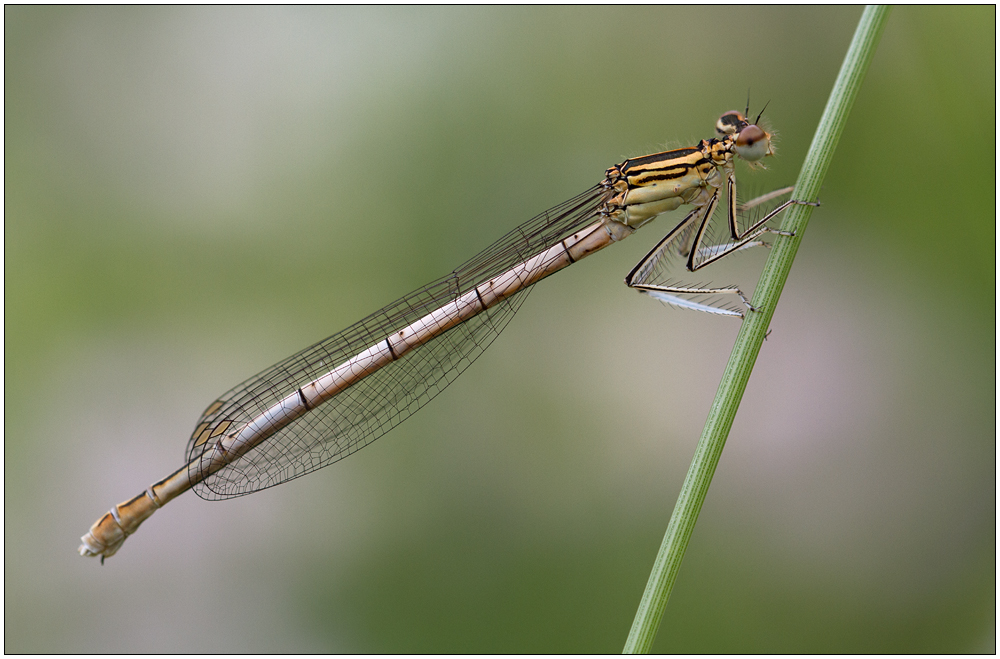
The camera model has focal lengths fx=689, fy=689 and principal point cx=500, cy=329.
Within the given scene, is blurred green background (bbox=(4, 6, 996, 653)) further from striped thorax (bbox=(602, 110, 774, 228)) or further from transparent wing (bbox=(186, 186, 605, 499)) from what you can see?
striped thorax (bbox=(602, 110, 774, 228))

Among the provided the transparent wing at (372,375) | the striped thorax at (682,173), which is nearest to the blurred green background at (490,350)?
the transparent wing at (372,375)

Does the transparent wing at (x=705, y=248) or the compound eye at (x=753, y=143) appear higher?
the compound eye at (x=753, y=143)

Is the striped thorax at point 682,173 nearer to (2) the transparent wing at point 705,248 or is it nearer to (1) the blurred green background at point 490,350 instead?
(2) the transparent wing at point 705,248

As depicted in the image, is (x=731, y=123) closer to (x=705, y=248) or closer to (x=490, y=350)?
(x=705, y=248)

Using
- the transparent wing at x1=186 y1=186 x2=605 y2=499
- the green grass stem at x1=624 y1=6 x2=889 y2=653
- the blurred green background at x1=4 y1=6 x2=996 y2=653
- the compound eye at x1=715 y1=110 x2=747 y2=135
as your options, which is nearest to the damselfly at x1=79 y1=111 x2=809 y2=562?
the transparent wing at x1=186 y1=186 x2=605 y2=499

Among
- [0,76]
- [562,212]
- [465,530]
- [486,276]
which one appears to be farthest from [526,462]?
[0,76]

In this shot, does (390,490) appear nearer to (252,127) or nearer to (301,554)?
(301,554)
